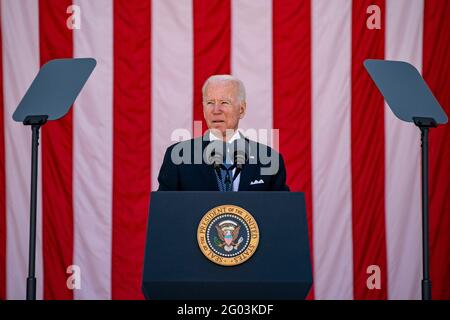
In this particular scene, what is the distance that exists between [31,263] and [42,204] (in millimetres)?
2085

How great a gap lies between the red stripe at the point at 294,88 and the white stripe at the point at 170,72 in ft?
1.77

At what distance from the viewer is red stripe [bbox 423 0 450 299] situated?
A: 3.99 metres

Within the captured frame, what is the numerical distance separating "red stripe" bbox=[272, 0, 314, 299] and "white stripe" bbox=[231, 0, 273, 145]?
44 millimetres

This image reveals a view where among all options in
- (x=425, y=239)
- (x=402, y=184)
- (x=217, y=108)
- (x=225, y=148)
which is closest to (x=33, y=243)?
(x=225, y=148)

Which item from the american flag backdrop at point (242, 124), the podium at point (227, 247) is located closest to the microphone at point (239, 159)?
the podium at point (227, 247)

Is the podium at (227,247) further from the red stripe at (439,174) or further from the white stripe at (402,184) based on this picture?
the red stripe at (439,174)

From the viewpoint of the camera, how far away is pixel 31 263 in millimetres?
1935

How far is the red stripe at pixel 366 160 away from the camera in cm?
395

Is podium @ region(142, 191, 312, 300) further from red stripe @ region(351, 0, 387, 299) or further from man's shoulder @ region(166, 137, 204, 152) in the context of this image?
red stripe @ region(351, 0, 387, 299)

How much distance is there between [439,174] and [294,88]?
3.42 ft

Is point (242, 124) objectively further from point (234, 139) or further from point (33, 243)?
point (33, 243)

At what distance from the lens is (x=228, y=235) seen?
66.2 inches

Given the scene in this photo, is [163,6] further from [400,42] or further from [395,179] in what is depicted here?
[395,179]

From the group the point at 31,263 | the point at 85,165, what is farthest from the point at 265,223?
the point at 85,165
